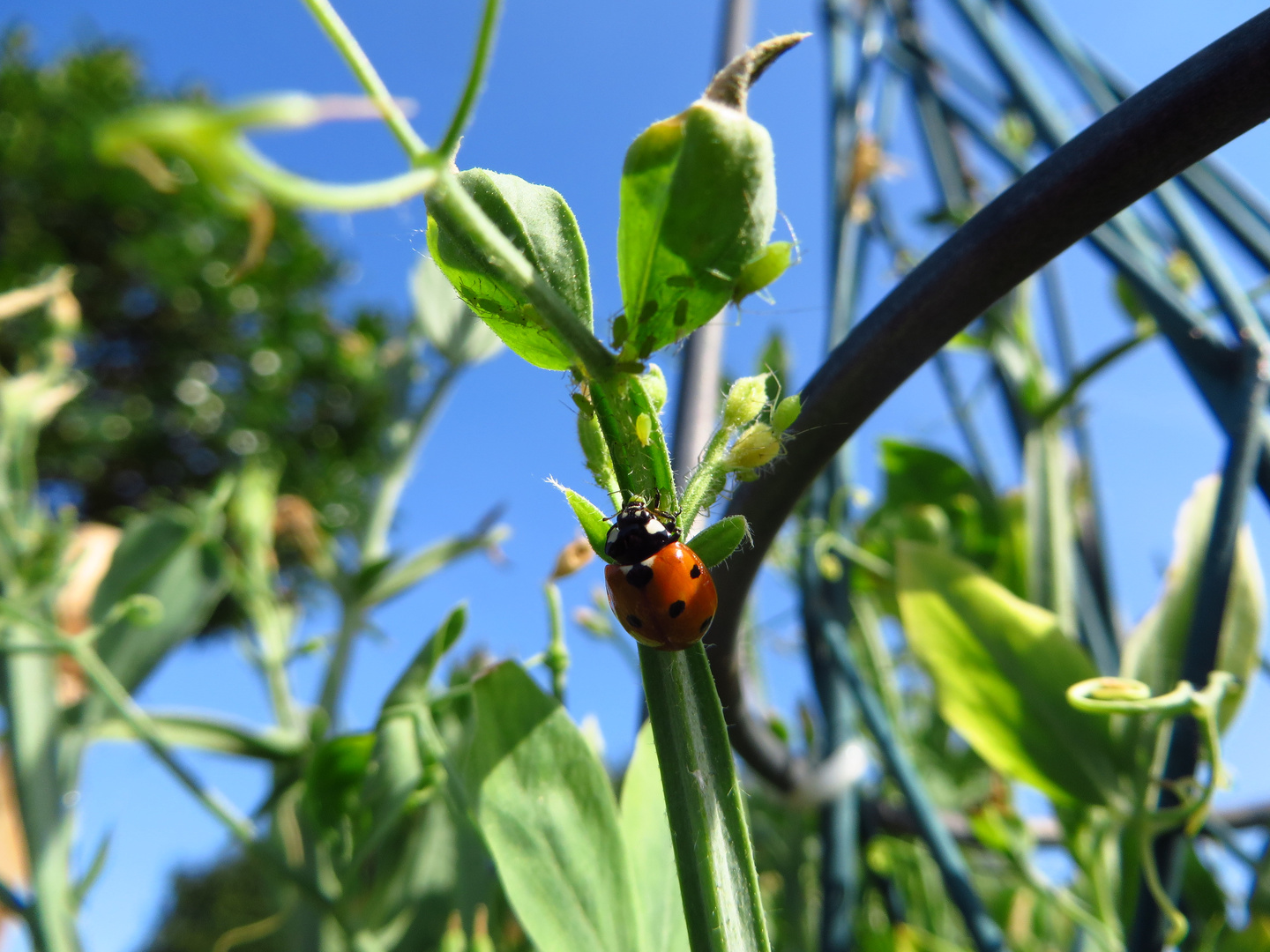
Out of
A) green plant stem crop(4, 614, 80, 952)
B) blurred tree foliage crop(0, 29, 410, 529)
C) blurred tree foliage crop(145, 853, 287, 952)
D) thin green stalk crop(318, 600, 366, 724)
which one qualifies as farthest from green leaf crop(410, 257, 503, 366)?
blurred tree foliage crop(145, 853, 287, 952)

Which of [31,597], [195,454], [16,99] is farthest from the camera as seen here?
[195,454]

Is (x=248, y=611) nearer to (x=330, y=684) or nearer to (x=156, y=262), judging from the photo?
(x=330, y=684)

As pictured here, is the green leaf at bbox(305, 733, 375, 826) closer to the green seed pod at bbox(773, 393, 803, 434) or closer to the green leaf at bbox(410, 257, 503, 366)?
the green seed pod at bbox(773, 393, 803, 434)

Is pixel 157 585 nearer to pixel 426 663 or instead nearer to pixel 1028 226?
pixel 426 663

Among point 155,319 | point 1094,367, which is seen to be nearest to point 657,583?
point 1094,367

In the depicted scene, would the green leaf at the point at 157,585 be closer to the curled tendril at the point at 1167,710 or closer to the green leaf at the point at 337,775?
the green leaf at the point at 337,775

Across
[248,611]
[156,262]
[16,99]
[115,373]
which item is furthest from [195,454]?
[248,611]
